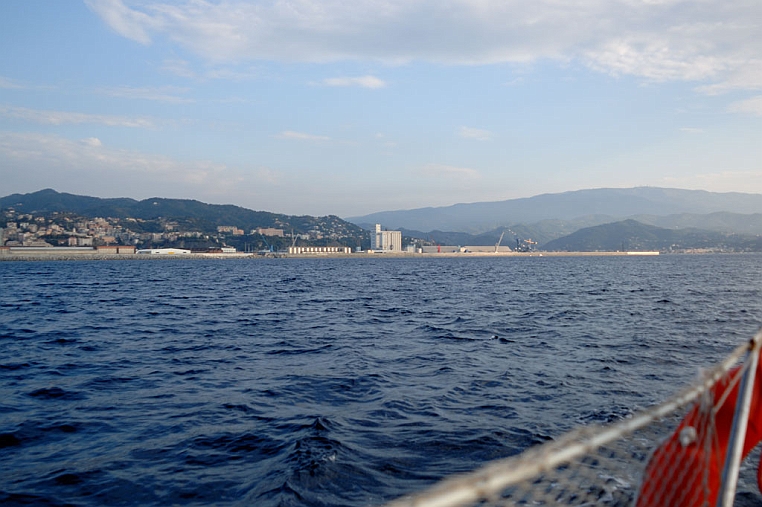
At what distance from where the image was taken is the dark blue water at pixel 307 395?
7.83 metres

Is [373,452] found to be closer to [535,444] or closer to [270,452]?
[270,452]

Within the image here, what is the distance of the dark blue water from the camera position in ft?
25.7

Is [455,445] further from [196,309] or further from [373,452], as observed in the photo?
[196,309]

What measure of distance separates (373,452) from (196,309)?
24704mm

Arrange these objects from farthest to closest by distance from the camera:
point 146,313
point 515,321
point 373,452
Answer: point 146,313 → point 515,321 → point 373,452

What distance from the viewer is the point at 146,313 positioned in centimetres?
2912

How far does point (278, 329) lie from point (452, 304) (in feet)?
42.8

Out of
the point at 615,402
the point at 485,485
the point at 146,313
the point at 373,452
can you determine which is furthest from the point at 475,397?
the point at 146,313

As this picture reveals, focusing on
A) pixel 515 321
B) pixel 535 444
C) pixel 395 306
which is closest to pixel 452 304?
pixel 395 306

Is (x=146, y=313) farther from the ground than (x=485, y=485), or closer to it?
closer to it

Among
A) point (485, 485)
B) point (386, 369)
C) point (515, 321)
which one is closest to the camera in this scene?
point (485, 485)

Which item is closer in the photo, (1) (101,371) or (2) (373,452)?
(2) (373,452)

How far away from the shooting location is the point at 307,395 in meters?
12.1

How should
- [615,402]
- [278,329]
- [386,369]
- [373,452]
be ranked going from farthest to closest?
[278,329]
[386,369]
[615,402]
[373,452]
